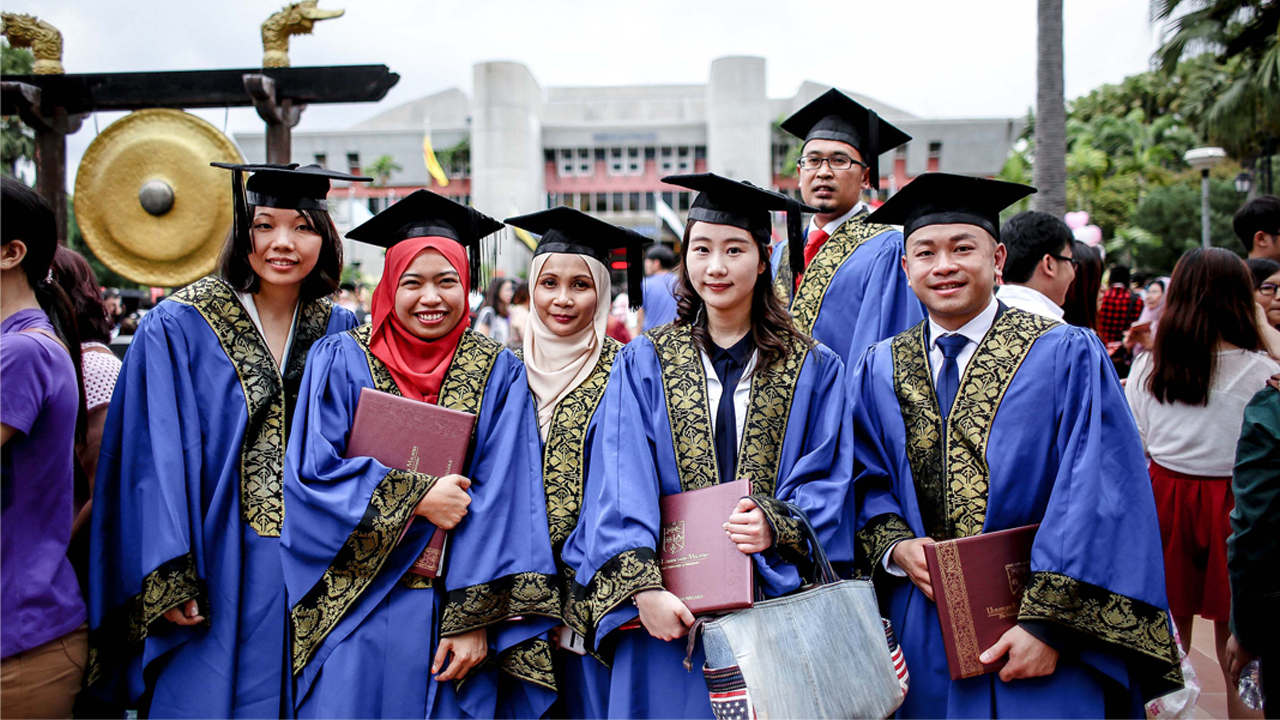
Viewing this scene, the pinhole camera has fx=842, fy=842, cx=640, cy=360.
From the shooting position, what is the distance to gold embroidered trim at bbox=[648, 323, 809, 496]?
2617 millimetres

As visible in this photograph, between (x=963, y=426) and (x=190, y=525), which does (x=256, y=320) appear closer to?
(x=190, y=525)

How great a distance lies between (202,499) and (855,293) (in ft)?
8.92

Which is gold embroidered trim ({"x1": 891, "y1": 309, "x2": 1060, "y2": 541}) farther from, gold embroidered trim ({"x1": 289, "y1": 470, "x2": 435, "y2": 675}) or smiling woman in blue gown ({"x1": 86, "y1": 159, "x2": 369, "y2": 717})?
smiling woman in blue gown ({"x1": 86, "y1": 159, "x2": 369, "y2": 717})

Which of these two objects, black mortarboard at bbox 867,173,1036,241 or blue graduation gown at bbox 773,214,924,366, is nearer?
black mortarboard at bbox 867,173,1036,241

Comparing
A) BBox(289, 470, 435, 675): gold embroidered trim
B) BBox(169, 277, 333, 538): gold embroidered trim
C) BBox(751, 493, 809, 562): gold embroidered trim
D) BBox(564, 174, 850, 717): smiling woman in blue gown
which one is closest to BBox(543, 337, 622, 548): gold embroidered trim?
BBox(564, 174, 850, 717): smiling woman in blue gown

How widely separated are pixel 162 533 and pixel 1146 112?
4377 cm

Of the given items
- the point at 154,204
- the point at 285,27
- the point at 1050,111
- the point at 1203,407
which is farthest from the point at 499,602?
the point at 1050,111

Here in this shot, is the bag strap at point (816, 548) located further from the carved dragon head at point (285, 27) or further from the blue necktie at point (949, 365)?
the carved dragon head at point (285, 27)

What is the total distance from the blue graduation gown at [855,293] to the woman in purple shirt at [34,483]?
271 centimetres

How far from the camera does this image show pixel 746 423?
8.69 ft

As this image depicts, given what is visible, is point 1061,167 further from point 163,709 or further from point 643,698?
point 163,709

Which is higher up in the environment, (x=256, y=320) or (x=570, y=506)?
(x=256, y=320)

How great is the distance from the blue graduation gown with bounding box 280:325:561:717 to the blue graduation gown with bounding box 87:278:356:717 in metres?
0.24

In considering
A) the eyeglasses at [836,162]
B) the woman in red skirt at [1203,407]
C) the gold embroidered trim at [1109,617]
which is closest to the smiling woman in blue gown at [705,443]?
the gold embroidered trim at [1109,617]
